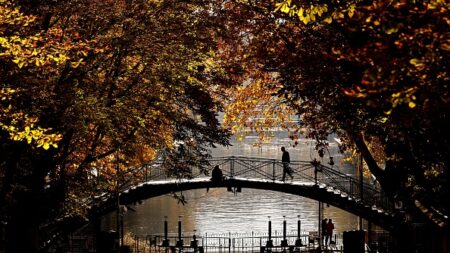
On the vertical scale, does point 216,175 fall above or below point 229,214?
above

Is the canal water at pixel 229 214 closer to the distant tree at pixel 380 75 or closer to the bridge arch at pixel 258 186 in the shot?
the bridge arch at pixel 258 186

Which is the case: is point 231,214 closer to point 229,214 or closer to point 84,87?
point 229,214

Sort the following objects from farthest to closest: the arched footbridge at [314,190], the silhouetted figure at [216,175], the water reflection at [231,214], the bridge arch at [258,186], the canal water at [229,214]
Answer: the water reflection at [231,214]
the canal water at [229,214]
the silhouetted figure at [216,175]
the bridge arch at [258,186]
the arched footbridge at [314,190]

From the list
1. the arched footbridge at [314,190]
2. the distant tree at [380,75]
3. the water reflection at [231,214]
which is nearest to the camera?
the distant tree at [380,75]

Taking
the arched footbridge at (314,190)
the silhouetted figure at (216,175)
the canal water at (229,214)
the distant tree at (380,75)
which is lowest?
the canal water at (229,214)

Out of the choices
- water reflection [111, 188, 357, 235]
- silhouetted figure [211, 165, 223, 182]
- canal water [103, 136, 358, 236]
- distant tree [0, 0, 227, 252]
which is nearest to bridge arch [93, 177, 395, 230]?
silhouetted figure [211, 165, 223, 182]

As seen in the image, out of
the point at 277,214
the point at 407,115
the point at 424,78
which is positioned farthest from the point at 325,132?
the point at 277,214

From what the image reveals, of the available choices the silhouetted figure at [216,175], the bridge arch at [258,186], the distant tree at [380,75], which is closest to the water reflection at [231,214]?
the bridge arch at [258,186]

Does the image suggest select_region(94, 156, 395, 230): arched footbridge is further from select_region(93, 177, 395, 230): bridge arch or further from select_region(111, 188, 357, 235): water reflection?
select_region(111, 188, 357, 235): water reflection

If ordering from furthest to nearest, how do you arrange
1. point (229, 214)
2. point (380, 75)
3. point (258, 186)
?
1. point (229, 214)
2. point (258, 186)
3. point (380, 75)

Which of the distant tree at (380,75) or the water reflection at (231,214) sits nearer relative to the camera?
the distant tree at (380,75)

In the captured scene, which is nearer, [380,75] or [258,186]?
[380,75]

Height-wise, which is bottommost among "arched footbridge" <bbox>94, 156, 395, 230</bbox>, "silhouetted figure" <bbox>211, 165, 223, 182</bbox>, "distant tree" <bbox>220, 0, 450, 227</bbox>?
"arched footbridge" <bbox>94, 156, 395, 230</bbox>

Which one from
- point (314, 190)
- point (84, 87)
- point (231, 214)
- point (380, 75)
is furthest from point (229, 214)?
point (380, 75)
